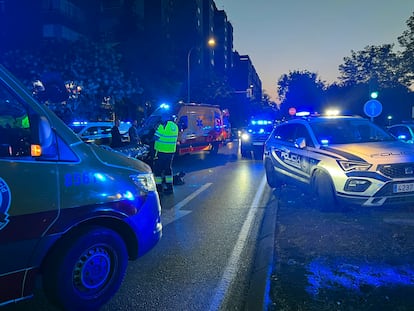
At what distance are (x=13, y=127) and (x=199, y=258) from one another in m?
2.65

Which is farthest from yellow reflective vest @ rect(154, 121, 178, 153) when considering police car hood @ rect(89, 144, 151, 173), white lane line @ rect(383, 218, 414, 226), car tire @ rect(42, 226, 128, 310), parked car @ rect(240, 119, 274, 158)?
parked car @ rect(240, 119, 274, 158)

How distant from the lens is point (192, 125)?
1608 centimetres

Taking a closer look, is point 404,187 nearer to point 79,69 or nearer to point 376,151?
point 376,151

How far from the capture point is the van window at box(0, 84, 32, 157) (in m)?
2.93

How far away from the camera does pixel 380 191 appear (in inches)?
232

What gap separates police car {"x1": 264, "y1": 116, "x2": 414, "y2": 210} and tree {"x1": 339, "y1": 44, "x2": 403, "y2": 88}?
2156 inches

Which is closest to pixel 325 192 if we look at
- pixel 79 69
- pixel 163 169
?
pixel 163 169

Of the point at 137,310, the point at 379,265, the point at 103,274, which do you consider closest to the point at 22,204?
the point at 103,274

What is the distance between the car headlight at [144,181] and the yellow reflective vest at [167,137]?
4.57 m

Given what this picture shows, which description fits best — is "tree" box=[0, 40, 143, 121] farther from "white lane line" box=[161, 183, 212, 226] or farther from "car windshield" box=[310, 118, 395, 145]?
"car windshield" box=[310, 118, 395, 145]

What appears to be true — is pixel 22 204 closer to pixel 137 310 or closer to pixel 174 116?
pixel 137 310

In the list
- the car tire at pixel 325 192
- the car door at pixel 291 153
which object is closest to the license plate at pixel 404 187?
the car tire at pixel 325 192

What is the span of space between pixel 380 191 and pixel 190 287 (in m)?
3.53

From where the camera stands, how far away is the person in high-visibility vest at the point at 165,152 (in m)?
8.73
